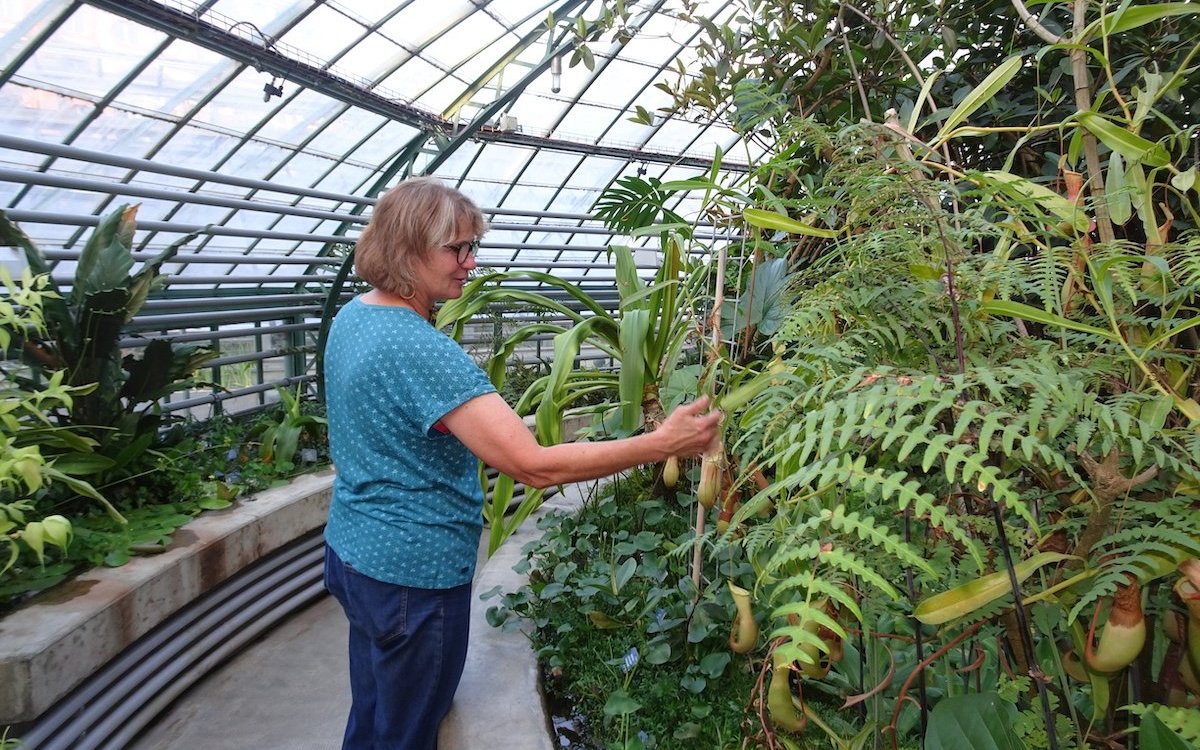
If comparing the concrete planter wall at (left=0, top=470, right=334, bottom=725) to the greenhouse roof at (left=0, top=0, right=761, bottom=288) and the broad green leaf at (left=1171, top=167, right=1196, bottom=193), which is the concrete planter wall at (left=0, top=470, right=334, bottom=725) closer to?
the greenhouse roof at (left=0, top=0, right=761, bottom=288)

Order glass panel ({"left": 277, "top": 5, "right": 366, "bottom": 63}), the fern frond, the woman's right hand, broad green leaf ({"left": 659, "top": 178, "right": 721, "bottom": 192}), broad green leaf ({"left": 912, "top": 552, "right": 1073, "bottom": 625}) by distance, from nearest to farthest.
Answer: the fern frond < broad green leaf ({"left": 912, "top": 552, "right": 1073, "bottom": 625}) < the woman's right hand < broad green leaf ({"left": 659, "top": 178, "right": 721, "bottom": 192}) < glass panel ({"left": 277, "top": 5, "right": 366, "bottom": 63})

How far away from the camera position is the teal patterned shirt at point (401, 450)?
138cm

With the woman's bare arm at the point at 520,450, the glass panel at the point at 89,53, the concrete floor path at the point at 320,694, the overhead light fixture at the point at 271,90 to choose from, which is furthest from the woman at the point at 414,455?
the overhead light fixture at the point at 271,90

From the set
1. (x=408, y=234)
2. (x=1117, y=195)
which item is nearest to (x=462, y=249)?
(x=408, y=234)

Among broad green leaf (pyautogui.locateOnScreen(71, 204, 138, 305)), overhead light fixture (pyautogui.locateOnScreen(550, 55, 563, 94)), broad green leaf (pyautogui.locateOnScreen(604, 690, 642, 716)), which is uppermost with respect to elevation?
overhead light fixture (pyautogui.locateOnScreen(550, 55, 563, 94))

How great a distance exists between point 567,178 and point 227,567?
10.7 m

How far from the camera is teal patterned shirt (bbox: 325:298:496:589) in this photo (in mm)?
1377

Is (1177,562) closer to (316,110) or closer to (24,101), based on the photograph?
(24,101)

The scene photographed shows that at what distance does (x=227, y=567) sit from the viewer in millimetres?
2705

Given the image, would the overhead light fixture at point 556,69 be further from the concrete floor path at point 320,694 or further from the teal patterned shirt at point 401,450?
the teal patterned shirt at point 401,450

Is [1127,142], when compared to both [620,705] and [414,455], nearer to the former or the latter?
[414,455]

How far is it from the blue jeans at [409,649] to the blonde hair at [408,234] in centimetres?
56

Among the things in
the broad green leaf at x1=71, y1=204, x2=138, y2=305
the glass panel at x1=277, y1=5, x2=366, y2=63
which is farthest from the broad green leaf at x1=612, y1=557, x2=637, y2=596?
the glass panel at x1=277, y1=5, x2=366, y2=63

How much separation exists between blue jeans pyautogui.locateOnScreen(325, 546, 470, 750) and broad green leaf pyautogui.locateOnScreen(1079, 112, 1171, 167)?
127 cm
